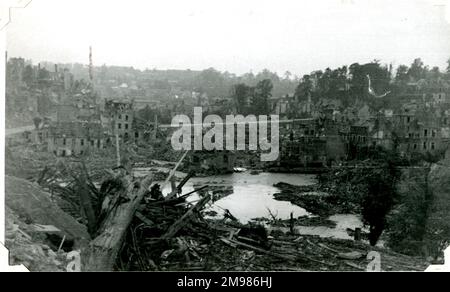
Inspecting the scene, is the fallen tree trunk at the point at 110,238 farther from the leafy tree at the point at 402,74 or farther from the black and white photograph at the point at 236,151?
the leafy tree at the point at 402,74

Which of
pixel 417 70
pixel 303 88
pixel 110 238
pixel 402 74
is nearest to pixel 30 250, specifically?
pixel 110 238

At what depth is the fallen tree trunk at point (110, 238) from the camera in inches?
240

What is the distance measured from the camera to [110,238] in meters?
6.14

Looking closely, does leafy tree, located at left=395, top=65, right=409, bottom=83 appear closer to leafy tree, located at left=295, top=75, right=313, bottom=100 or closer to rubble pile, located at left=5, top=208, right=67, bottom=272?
leafy tree, located at left=295, top=75, right=313, bottom=100

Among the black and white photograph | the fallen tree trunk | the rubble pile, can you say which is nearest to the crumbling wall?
the black and white photograph

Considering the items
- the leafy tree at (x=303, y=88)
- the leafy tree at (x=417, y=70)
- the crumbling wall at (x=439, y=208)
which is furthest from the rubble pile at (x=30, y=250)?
the leafy tree at (x=417, y=70)

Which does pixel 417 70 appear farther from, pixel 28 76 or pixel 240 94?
pixel 28 76

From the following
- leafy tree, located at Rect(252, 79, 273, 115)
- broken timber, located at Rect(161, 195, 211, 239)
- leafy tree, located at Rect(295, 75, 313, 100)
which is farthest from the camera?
leafy tree, located at Rect(295, 75, 313, 100)

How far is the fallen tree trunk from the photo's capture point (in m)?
6.10

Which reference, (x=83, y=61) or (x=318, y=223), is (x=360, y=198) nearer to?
(x=318, y=223)

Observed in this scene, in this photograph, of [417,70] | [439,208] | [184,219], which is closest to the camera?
[184,219]

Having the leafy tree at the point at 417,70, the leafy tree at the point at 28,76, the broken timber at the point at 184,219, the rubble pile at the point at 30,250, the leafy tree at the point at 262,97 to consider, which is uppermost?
the leafy tree at the point at 417,70
